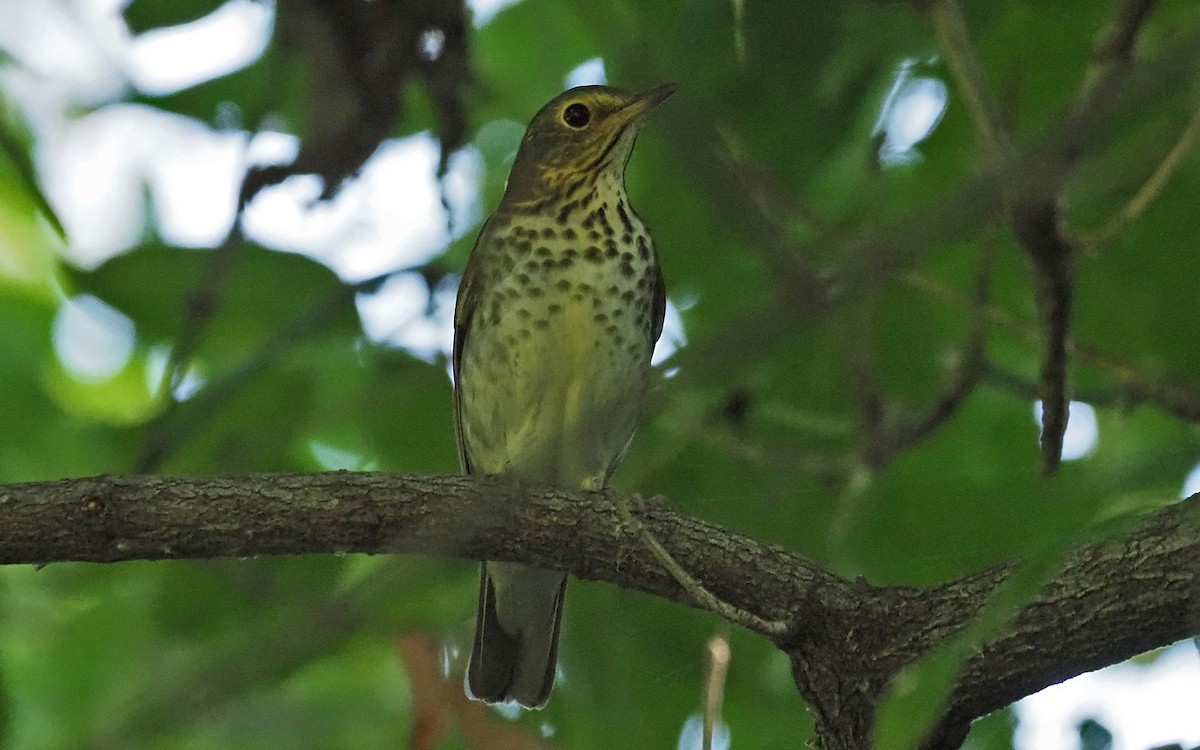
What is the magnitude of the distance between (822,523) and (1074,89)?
54.9 inches

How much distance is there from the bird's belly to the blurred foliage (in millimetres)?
187

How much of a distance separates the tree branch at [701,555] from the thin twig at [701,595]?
0.07 ft

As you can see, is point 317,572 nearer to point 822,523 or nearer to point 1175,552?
point 822,523

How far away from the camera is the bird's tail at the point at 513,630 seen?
519 centimetres

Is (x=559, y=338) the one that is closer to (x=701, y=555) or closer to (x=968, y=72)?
(x=701, y=555)

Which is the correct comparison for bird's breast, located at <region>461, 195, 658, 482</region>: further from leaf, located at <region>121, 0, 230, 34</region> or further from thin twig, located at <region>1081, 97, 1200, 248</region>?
thin twig, located at <region>1081, 97, 1200, 248</region>

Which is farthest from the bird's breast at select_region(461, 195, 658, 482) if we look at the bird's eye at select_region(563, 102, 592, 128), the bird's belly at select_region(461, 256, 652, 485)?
the bird's eye at select_region(563, 102, 592, 128)

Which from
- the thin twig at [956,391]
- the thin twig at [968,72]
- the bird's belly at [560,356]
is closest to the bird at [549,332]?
the bird's belly at [560,356]

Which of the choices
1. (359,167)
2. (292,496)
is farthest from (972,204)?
(359,167)

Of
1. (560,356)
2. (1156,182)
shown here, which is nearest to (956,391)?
(1156,182)

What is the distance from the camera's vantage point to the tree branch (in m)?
3.06

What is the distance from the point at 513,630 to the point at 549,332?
45.2 inches

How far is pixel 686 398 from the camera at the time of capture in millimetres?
3316

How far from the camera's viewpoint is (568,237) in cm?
503
